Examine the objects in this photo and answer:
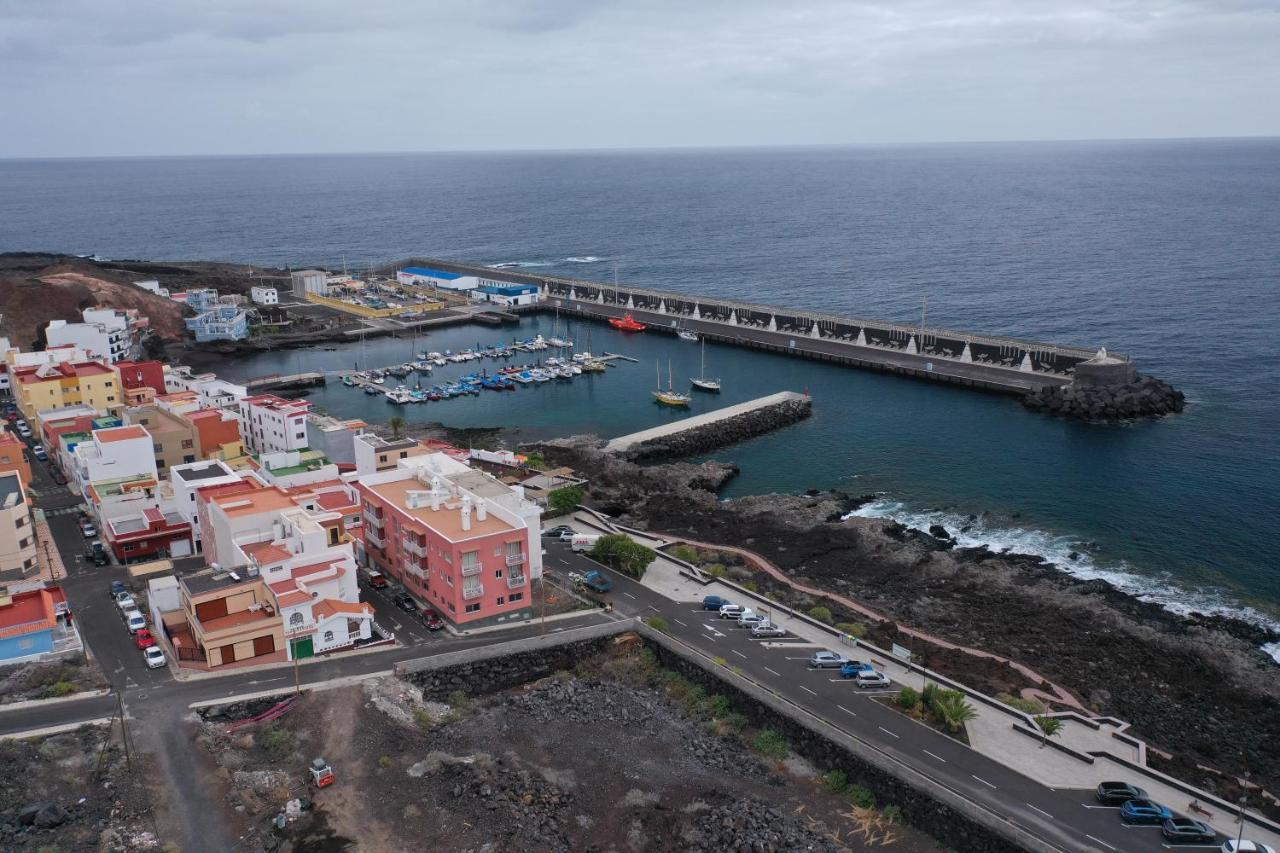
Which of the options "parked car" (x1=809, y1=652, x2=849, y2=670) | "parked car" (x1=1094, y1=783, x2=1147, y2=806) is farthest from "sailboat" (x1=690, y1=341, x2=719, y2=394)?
"parked car" (x1=1094, y1=783, x2=1147, y2=806)

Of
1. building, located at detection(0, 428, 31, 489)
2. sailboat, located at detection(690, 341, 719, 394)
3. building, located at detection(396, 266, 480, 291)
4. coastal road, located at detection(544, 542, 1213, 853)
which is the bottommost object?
coastal road, located at detection(544, 542, 1213, 853)

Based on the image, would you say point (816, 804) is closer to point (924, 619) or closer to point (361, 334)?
point (924, 619)

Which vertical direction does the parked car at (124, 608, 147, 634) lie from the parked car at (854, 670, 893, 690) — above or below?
above

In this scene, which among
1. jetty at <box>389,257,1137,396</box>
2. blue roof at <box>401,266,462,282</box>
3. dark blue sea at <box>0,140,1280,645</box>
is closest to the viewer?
dark blue sea at <box>0,140,1280,645</box>

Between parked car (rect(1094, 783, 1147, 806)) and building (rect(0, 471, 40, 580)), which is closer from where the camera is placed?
parked car (rect(1094, 783, 1147, 806))

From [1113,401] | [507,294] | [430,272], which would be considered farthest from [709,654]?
[430,272]

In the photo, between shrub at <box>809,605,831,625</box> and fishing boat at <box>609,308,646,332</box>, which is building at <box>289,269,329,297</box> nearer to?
fishing boat at <box>609,308,646,332</box>

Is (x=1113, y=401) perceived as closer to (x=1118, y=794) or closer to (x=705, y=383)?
(x=705, y=383)

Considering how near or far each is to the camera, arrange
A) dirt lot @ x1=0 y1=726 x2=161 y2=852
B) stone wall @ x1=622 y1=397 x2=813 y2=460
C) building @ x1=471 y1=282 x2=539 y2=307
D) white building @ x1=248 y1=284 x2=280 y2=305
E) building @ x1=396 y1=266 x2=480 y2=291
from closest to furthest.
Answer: dirt lot @ x1=0 y1=726 x2=161 y2=852
stone wall @ x1=622 y1=397 x2=813 y2=460
white building @ x1=248 y1=284 x2=280 y2=305
building @ x1=471 y1=282 x2=539 y2=307
building @ x1=396 y1=266 x2=480 y2=291
